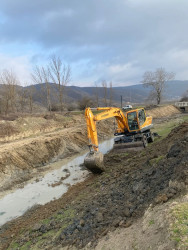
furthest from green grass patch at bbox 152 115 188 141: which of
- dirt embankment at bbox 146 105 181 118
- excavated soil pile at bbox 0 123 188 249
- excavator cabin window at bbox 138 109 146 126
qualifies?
dirt embankment at bbox 146 105 181 118

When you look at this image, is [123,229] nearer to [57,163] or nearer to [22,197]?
[22,197]

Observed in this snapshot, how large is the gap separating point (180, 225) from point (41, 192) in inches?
300

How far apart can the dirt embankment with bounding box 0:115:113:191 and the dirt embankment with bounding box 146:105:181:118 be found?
20.0 meters

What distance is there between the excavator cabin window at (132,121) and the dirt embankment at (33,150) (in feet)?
18.2

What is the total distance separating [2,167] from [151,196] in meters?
10.00

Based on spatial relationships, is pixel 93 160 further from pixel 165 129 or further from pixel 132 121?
pixel 165 129

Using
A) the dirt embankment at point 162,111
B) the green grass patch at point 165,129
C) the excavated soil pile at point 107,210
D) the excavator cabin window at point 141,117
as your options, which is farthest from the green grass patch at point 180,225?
the dirt embankment at point 162,111

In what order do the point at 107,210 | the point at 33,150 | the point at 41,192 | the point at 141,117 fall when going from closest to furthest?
the point at 107,210, the point at 41,192, the point at 141,117, the point at 33,150

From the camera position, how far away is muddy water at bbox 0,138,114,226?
27.8 ft

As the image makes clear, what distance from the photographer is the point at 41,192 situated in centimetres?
994

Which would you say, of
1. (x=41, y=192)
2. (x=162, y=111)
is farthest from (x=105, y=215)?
(x=162, y=111)

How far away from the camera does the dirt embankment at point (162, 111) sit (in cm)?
4155

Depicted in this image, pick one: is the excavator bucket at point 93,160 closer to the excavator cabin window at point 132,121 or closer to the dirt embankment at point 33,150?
the dirt embankment at point 33,150

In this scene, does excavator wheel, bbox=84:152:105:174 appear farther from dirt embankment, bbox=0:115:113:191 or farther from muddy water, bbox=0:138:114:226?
dirt embankment, bbox=0:115:113:191
